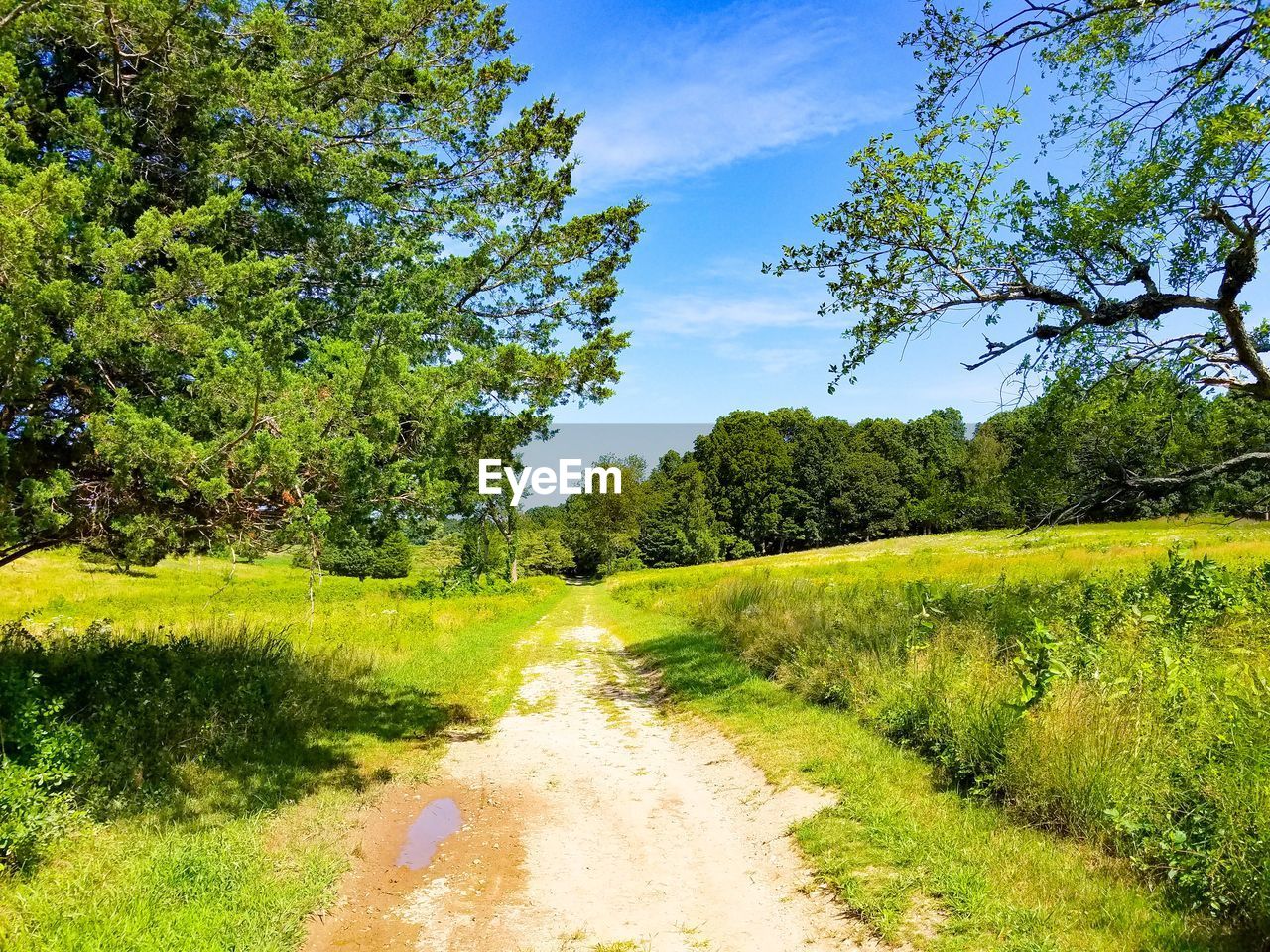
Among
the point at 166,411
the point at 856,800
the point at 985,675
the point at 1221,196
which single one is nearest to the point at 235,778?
the point at 166,411

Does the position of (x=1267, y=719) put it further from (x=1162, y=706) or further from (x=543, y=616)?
(x=543, y=616)

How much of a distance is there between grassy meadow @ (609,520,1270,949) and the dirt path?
0.47 metres

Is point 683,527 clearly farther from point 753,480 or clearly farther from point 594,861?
point 594,861

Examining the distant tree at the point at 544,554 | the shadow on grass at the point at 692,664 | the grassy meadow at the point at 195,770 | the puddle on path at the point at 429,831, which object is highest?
the grassy meadow at the point at 195,770

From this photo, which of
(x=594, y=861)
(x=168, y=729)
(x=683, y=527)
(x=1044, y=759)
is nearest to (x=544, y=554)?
(x=683, y=527)

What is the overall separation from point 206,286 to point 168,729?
4.43 metres

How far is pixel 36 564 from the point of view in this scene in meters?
35.4

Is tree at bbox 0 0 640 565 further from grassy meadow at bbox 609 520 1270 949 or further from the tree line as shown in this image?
the tree line

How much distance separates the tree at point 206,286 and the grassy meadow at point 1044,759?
503cm

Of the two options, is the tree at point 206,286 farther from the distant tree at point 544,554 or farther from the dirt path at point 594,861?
the distant tree at point 544,554

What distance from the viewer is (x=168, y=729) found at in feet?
21.5

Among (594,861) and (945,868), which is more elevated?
(945,868)

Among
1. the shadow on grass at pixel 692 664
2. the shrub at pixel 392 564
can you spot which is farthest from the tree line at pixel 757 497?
the shadow on grass at pixel 692 664

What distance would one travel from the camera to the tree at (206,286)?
4.93m
